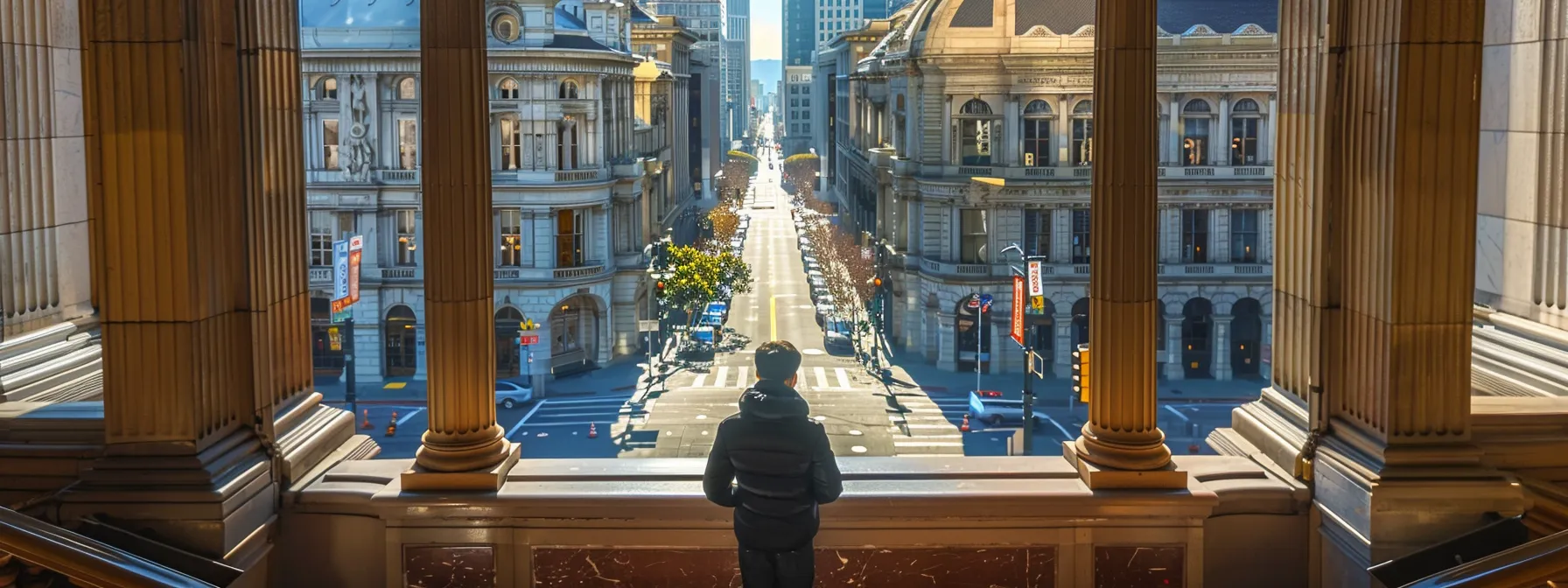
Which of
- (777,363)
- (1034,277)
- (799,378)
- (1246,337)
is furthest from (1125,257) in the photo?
(1246,337)

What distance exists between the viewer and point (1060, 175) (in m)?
51.5

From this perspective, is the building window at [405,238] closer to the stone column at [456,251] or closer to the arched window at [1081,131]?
the arched window at [1081,131]

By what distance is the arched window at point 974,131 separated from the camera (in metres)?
53.3

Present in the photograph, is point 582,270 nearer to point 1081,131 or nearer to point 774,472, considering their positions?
point 1081,131

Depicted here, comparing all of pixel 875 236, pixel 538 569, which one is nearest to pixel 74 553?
pixel 538 569

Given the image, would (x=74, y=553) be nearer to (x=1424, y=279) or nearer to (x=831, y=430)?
(x=1424, y=279)

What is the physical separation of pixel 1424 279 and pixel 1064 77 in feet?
145

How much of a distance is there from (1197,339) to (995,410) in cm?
1245

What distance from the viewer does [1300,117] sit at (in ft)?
33.0

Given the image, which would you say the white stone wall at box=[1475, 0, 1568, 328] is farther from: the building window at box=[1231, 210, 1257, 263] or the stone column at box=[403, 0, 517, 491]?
the building window at box=[1231, 210, 1257, 263]

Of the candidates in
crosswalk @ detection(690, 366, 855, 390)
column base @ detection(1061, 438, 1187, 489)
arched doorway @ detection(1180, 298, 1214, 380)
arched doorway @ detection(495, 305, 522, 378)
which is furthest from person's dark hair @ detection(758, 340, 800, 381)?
arched doorway @ detection(1180, 298, 1214, 380)

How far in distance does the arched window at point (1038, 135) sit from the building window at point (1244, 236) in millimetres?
7388

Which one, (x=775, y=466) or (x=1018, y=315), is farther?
(x=1018, y=315)

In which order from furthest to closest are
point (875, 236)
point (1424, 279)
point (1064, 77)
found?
point (875, 236) < point (1064, 77) < point (1424, 279)
